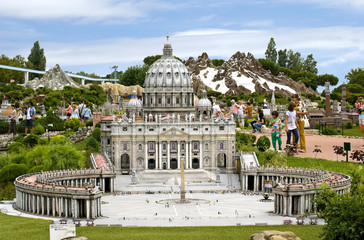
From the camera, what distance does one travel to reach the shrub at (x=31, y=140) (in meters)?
128

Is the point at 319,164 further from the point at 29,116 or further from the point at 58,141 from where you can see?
the point at 29,116

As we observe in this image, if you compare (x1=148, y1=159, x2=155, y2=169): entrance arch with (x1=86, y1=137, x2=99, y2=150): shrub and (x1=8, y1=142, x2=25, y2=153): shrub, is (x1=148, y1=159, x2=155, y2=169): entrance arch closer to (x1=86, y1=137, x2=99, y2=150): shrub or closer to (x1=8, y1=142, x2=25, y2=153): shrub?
(x1=86, y1=137, x2=99, y2=150): shrub

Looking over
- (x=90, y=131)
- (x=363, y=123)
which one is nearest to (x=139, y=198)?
(x=363, y=123)

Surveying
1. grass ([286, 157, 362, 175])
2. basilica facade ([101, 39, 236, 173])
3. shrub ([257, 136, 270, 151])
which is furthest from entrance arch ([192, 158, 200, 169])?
grass ([286, 157, 362, 175])

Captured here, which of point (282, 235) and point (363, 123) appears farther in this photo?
point (363, 123)

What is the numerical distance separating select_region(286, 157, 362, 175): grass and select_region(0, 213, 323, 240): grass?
34402 mm

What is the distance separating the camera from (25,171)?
10781 cm

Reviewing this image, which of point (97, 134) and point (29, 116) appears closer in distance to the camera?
point (29, 116)

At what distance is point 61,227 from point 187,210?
30.5 m

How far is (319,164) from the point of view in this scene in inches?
4471

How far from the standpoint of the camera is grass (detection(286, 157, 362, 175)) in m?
110

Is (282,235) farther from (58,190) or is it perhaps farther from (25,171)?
(25,171)

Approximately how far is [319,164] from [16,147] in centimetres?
5092

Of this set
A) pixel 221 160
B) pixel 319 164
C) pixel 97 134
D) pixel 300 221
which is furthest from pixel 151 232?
pixel 97 134
